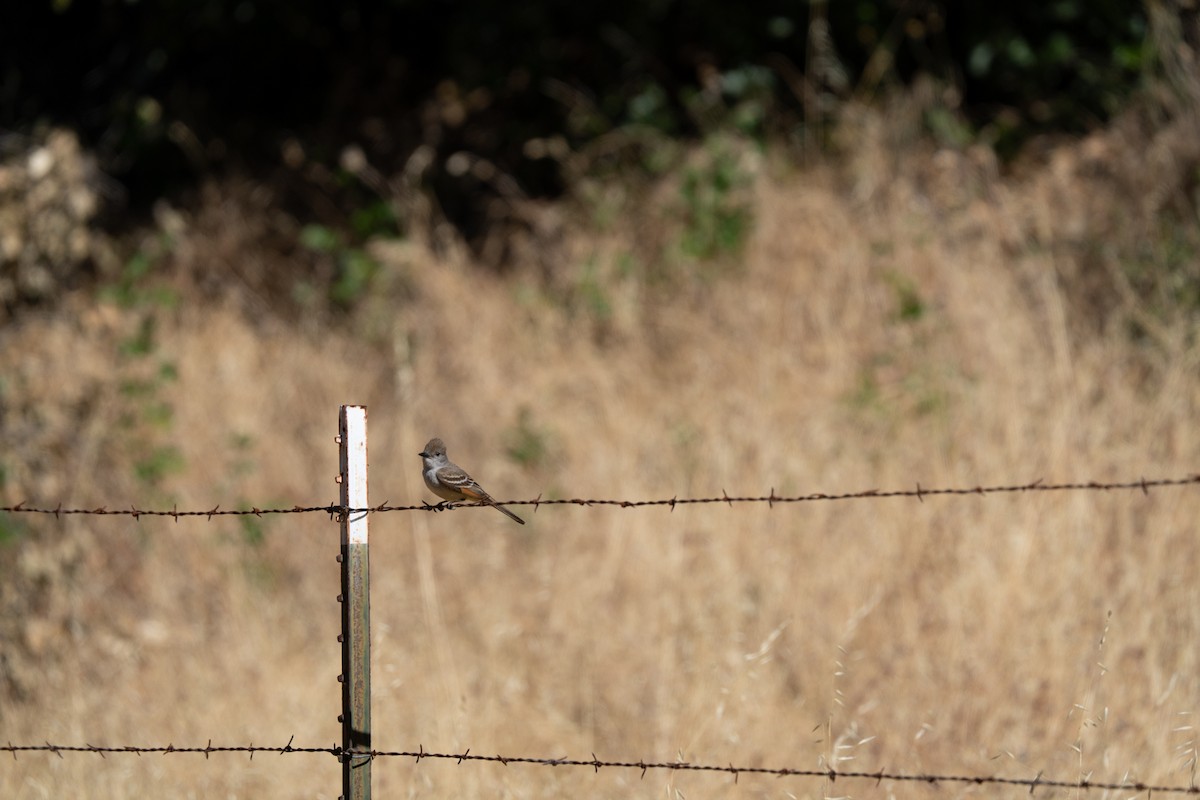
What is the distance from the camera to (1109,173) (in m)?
8.20

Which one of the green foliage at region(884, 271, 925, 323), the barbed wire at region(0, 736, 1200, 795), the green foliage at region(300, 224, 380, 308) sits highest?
the green foliage at region(300, 224, 380, 308)

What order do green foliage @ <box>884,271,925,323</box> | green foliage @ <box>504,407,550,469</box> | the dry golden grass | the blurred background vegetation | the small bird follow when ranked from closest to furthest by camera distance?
the small bird
the dry golden grass
green foliage @ <box>504,407,550,469</box>
green foliage @ <box>884,271,925,323</box>
the blurred background vegetation

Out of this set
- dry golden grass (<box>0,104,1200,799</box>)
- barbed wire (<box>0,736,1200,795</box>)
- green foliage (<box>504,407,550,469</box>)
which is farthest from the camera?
green foliage (<box>504,407,550,469</box>)

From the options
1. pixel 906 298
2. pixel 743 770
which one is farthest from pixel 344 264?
pixel 743 770

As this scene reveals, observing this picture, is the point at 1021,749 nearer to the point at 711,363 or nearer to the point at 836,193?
the point at 711,363

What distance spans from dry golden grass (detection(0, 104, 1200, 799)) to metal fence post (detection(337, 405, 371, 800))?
95 cm

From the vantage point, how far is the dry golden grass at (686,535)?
4.66 m

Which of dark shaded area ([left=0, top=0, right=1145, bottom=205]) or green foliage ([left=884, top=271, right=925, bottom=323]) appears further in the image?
dark shaded area ([left=0, top=0, right=1145, bottom=205])

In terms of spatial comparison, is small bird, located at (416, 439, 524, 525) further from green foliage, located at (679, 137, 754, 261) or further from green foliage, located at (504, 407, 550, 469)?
green foliage, located at (679, 137, 754, 261)

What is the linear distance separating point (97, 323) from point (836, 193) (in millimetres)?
4931

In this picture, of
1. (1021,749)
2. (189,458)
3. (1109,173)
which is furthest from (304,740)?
(1109,173)

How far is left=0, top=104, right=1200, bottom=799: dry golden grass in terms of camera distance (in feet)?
15.3

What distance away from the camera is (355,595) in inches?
128

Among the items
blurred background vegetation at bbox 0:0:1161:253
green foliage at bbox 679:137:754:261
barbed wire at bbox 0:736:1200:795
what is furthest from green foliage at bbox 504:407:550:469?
blurred background vegetation at bbox 0:0:1161:253
